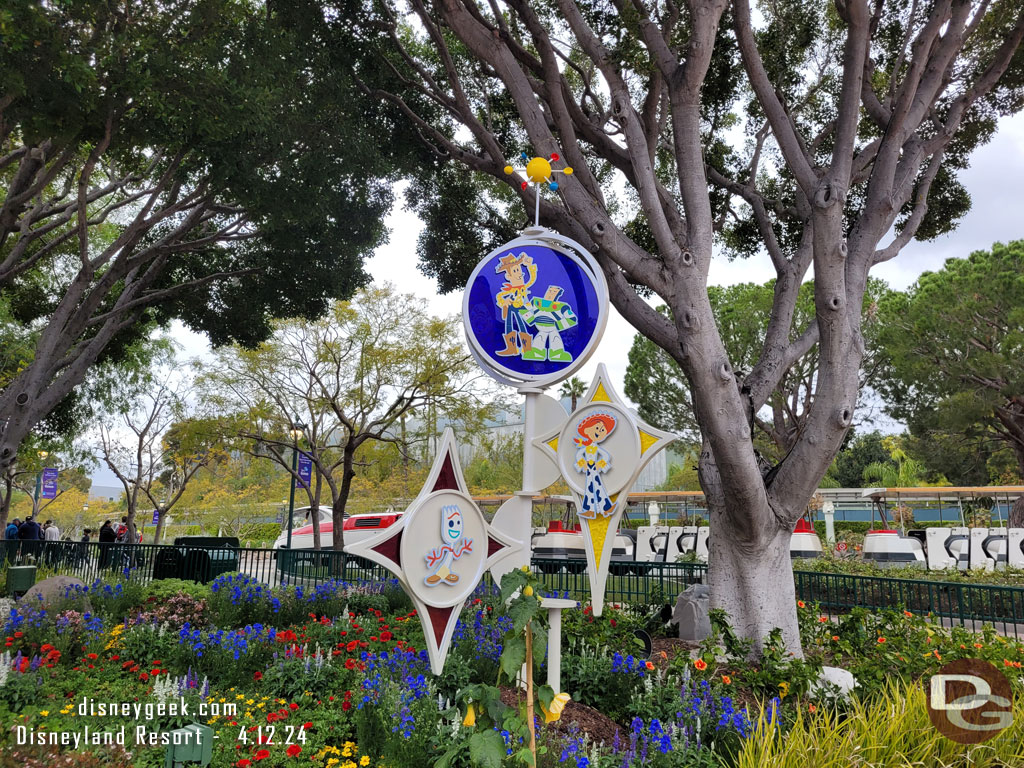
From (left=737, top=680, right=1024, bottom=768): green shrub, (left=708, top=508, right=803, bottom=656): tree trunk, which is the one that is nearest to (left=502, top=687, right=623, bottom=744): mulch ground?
Answer: (left=737, top=680, right=1024, bottom=768): green shrub

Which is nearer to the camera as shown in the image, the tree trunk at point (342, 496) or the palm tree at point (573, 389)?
the tree trunk at point (342, 496)

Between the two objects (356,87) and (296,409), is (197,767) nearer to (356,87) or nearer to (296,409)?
(356,87)

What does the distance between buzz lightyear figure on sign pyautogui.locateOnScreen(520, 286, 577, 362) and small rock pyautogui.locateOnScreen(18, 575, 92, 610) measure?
696 centimetres

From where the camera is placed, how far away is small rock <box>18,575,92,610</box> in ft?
27.0

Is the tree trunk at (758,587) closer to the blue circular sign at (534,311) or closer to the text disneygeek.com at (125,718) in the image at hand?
the blue circular sign at (534,311)

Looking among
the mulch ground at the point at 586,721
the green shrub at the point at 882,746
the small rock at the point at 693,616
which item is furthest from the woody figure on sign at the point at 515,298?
the small rock at the point at 693,616

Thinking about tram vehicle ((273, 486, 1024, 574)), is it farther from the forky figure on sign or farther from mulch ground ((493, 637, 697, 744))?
the forky figure on sign

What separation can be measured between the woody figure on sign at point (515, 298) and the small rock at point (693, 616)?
4.13 metres

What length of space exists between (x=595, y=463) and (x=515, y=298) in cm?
139

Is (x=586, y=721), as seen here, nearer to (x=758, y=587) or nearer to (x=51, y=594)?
(x=758, y=587)

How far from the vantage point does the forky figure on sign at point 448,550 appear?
183 inches

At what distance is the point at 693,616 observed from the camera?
25.3 ft

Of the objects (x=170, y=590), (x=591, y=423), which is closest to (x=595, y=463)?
(x=591, y=423)

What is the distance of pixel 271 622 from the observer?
8.20 m
